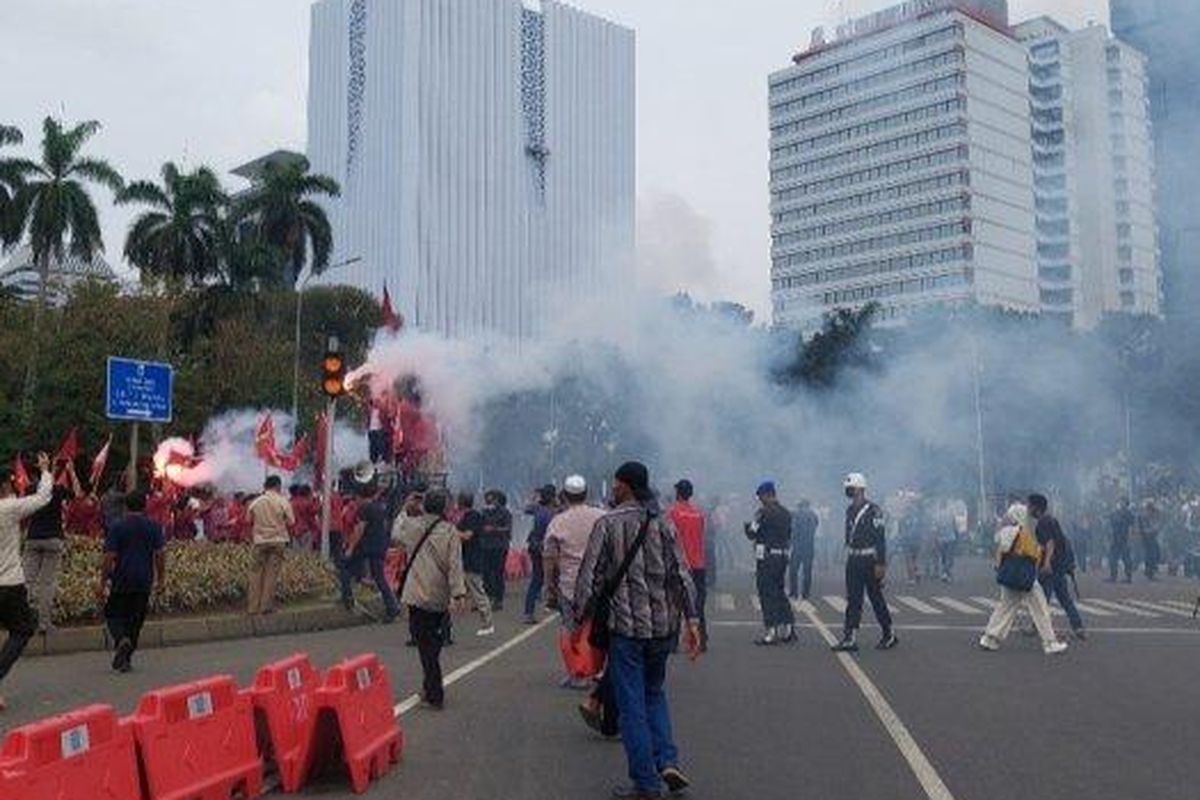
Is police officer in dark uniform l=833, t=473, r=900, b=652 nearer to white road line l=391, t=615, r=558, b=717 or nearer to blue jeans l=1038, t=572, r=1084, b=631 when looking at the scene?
blue jeans l=1038, t=572, r=1084, b=631

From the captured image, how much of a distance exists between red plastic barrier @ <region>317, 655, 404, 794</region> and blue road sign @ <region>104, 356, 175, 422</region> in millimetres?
12050

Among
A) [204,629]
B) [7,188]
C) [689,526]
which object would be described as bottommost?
[204,629]

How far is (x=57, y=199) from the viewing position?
4562 centimetres

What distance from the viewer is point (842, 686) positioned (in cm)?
1012

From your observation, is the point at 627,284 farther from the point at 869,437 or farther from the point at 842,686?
the point at 842,686

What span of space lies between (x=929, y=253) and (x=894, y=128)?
29450 millimetres

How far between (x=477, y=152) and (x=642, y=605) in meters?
69.2

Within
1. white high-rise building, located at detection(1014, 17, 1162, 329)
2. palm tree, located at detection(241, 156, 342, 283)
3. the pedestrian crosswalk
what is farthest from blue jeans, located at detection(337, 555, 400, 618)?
palm tree, located at detection(241, 156, 342, 283)

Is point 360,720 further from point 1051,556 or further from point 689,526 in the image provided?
point 1051,556

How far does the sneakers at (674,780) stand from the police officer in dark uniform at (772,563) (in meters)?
7.23

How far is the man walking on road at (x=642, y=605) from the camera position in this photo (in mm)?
6461

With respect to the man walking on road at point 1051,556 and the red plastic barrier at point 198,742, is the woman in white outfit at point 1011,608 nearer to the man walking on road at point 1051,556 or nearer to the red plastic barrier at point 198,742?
the man walking on road at point 1051,556

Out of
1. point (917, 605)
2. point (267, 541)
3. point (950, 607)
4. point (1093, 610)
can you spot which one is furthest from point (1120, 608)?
point (267, 541)

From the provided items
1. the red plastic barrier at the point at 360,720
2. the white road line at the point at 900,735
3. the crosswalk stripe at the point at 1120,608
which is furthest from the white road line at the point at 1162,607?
the red plastic barrier at the point at 360,720
